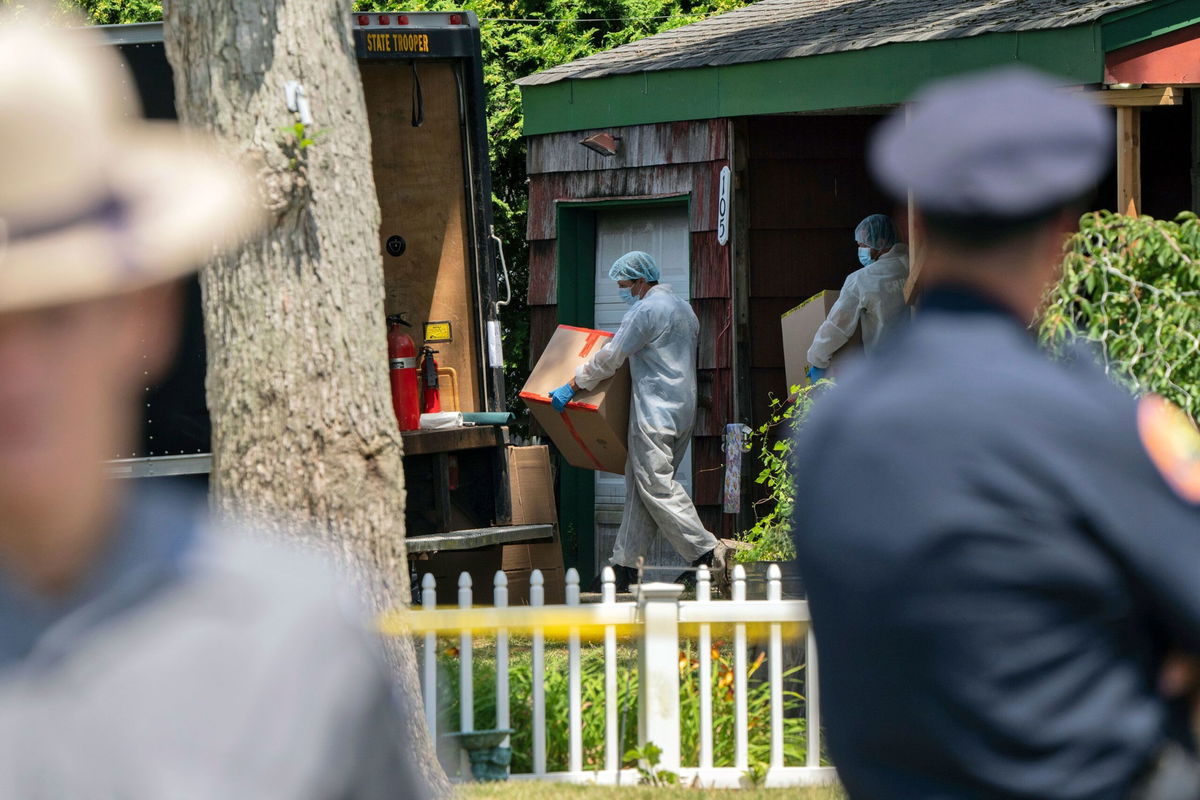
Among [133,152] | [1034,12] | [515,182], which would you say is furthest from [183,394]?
[515,182]

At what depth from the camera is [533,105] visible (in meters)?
12.0

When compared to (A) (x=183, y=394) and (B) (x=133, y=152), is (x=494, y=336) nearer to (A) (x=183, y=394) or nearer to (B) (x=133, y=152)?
(A) (x=183, y=394)

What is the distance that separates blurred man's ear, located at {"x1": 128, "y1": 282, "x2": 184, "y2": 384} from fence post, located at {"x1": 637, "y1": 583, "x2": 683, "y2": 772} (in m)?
4.70

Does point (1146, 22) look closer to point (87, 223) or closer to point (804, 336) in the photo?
point (804, 336)

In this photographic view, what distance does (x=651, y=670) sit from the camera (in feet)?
19.2

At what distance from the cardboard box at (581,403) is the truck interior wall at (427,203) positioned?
61cm

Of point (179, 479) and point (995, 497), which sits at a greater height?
point (995, 497)

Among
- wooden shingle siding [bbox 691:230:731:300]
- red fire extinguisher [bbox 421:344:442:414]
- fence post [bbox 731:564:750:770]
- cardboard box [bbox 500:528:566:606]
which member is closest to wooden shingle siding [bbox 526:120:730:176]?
wooden shingle siding [bbox 691:230:731:300]

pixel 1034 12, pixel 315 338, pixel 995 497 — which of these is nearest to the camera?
pixel 995 497

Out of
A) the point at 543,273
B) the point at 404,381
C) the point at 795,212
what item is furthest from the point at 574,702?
the point at 543,273

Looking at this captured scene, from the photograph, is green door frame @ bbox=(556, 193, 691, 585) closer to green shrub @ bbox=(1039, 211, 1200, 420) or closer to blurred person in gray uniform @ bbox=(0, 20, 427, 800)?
green shrub @ bbox=(1039, 211, 1200, 420)

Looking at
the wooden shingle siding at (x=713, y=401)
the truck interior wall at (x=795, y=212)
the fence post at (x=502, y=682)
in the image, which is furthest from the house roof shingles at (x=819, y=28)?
the fence post at (x=502, y=682)

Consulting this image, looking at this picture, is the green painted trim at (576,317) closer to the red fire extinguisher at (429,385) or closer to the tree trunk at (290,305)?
the red fire extinguisher at (429,385)

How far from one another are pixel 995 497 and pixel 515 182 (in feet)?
46.9
